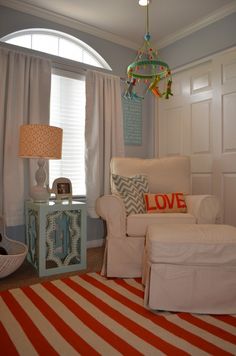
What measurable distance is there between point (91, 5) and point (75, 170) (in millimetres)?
1670

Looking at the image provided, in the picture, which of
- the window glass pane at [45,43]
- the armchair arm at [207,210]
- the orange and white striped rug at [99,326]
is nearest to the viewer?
the orange and white striped rug at [99,326]

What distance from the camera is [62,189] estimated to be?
2.36 m

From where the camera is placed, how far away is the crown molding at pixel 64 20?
8.46 ft

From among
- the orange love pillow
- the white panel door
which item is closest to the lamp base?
the orange love pillow

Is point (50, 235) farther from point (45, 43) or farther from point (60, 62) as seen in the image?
point (45, 43)

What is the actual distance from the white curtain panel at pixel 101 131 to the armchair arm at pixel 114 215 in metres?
0.88

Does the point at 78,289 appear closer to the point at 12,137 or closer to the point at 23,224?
the point at 23,224

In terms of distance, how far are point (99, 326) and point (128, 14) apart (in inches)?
112

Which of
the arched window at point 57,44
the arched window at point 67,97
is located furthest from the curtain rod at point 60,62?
the arched window at point 57,44

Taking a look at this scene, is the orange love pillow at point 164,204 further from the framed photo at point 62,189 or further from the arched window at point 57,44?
the arched window at point 57,44

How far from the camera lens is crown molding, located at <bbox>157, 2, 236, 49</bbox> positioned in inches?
106

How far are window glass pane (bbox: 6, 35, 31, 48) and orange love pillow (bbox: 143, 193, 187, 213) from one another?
77.1 inches

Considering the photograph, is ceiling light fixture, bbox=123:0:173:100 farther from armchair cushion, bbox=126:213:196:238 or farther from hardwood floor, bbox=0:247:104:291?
hardwood floor, bbox=0:247:104:291

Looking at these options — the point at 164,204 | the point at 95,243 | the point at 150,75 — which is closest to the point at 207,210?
the point at 164,204
